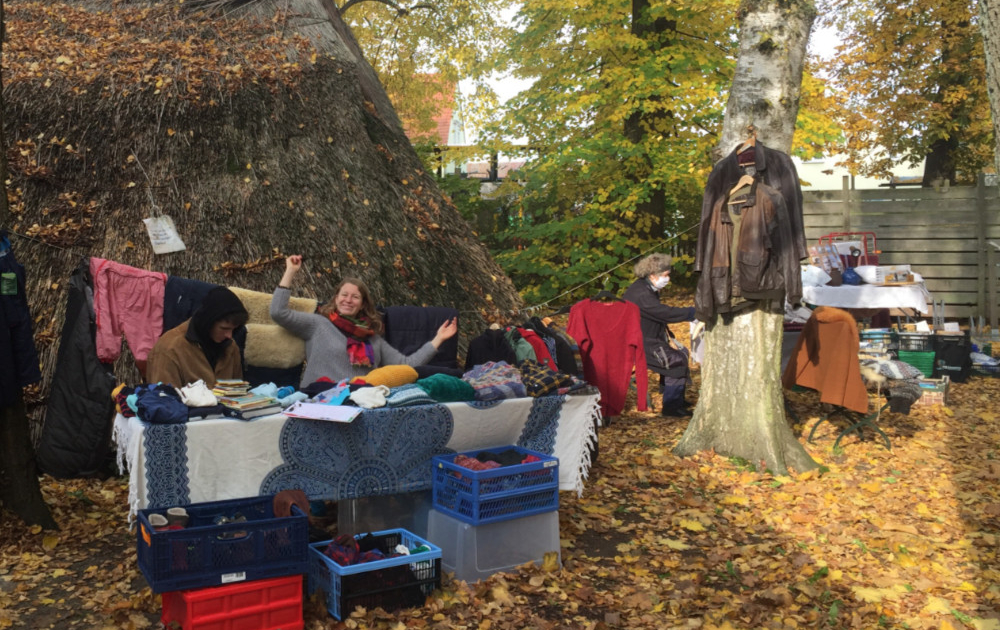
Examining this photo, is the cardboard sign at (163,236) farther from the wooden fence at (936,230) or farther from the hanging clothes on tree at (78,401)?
the wooden fence at (936,230)

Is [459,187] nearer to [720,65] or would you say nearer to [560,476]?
[720,65]

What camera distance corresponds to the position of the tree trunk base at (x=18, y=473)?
530 cm

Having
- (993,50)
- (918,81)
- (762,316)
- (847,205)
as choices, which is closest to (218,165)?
(762,316)

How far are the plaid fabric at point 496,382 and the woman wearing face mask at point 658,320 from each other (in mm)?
3467

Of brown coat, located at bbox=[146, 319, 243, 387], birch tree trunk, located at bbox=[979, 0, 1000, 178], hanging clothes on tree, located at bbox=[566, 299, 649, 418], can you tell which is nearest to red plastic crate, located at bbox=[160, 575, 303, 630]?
brown coat, located at bbox=[146, 319, 243, 387]

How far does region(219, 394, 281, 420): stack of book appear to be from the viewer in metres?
4.51

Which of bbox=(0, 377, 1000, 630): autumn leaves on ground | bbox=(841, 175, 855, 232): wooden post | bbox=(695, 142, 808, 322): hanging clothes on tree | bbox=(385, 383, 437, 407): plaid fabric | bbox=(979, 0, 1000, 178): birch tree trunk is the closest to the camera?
bbox=(979, 0, 1000, 178): birch tree trunk

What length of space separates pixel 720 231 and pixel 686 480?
6.32 ft

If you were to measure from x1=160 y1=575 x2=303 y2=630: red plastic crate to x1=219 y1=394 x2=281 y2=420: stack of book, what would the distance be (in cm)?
86

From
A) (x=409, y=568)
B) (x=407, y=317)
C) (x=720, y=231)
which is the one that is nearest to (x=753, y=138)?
(x=720, y=231)

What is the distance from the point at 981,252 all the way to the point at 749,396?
1004cm

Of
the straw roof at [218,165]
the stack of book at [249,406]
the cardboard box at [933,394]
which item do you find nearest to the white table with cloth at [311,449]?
the stack of book at [249,406]

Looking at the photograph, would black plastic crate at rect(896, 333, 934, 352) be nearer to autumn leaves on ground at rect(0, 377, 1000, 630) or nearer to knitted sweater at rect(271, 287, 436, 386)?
autumn leaves on ground at rect(0, 377, 1000, 630)

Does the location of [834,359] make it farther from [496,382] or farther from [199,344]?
[199,344]
